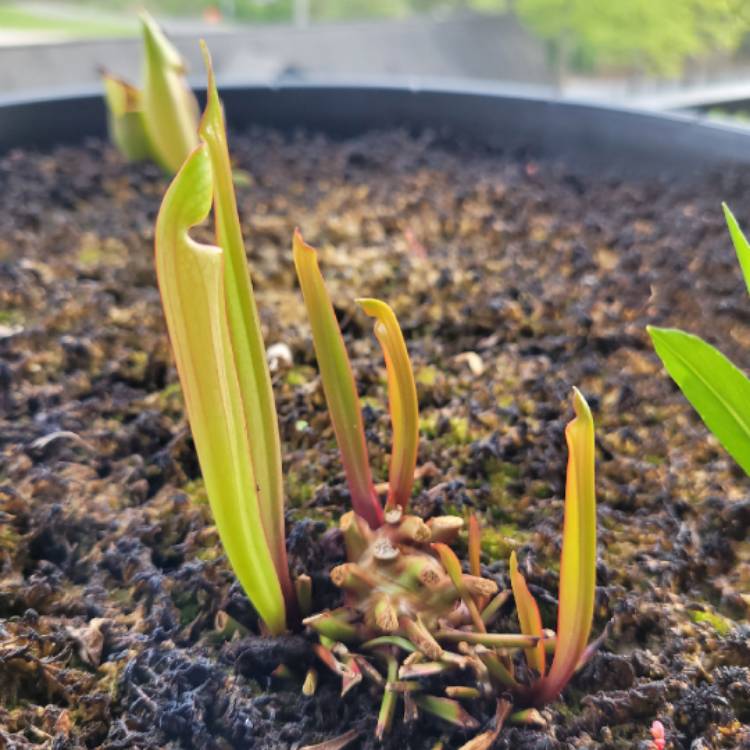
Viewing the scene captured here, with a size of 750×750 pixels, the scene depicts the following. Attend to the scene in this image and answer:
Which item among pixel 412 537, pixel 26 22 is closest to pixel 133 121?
pixel 412 537

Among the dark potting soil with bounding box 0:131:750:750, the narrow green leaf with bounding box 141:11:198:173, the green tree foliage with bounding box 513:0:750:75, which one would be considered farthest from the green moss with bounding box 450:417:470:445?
the green tree foliage with bounding box 513:0:750:75

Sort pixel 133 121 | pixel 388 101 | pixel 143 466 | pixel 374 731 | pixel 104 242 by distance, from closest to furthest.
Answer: pixel 374 731 → pixel 143 466 → pixel 104 242 → pixel 133 121 → pixel 388 101

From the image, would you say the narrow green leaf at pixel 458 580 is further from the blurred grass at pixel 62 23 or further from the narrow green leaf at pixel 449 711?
the blurred grass at pixel 62 23

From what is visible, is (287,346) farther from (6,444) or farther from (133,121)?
(133,121)

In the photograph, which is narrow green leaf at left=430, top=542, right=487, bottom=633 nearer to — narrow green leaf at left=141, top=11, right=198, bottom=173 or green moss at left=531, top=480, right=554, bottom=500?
green moss at left=531, top=480, right=554, bottom=500

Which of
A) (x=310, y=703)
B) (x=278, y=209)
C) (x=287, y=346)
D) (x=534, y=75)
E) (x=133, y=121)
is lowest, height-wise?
(x=310, y=703)

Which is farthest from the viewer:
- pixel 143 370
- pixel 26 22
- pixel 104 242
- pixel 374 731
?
pixel 26 22

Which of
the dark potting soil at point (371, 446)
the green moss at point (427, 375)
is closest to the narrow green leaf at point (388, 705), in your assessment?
the dark potting soil at point (371, 446)

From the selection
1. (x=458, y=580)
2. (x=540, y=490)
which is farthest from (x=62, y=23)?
(x=458, y=580)
